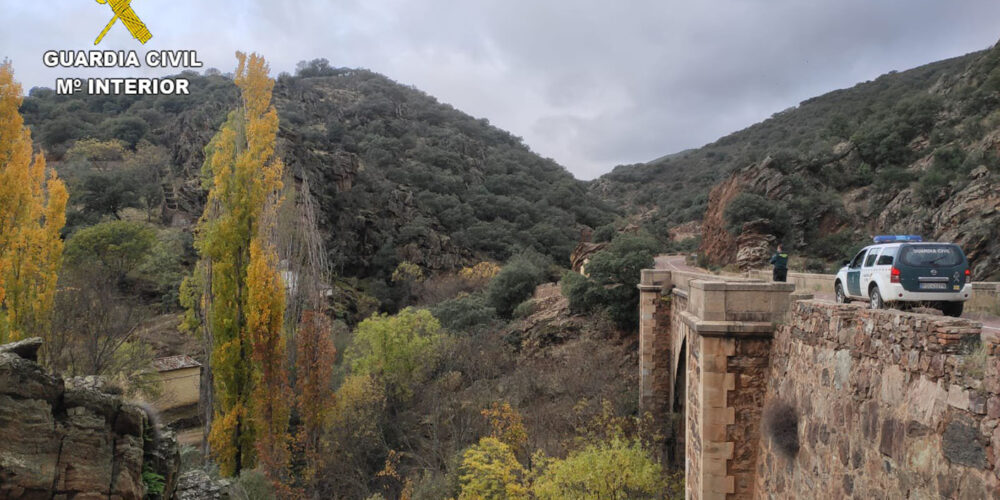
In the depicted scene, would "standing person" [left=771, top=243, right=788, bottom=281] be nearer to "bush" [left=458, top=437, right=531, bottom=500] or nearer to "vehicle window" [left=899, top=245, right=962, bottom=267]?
"vehicle window" [left=899, top=245, right=962, bottom=267]

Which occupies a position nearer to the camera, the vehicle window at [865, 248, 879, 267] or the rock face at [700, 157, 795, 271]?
the vehicle window at [865, 248, 879, 267]

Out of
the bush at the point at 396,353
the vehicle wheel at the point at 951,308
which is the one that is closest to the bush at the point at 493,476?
the bush at the point at 396,353

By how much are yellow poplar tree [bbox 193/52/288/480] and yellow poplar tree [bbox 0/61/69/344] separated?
135 inches

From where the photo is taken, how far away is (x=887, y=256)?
23.9 ft

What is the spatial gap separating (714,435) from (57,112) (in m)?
69.5

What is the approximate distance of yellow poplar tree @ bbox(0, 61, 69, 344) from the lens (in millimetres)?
12375

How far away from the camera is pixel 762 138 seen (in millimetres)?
59938

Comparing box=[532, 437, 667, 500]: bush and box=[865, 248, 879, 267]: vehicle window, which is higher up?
box=[865, 248, 879, 267]: vehicle window

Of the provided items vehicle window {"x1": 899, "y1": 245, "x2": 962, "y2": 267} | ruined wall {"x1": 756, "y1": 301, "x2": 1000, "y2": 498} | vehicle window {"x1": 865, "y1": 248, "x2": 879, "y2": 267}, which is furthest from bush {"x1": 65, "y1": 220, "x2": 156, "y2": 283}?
vehicle window {"x1": 899, "y1": 245, "x2": 962, "y2": 267}

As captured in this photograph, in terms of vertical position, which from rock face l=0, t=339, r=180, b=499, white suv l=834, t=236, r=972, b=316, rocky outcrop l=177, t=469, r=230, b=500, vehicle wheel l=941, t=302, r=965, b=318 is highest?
white suv l=834, t=236, r=972, b=316

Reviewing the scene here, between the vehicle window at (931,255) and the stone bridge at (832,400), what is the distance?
149 centimetres

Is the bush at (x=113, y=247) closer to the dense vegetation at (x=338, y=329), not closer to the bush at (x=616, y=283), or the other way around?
the dense vegetation at (x=338, y=329)

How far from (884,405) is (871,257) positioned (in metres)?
4.37

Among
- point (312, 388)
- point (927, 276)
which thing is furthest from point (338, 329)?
point (927, 276)
